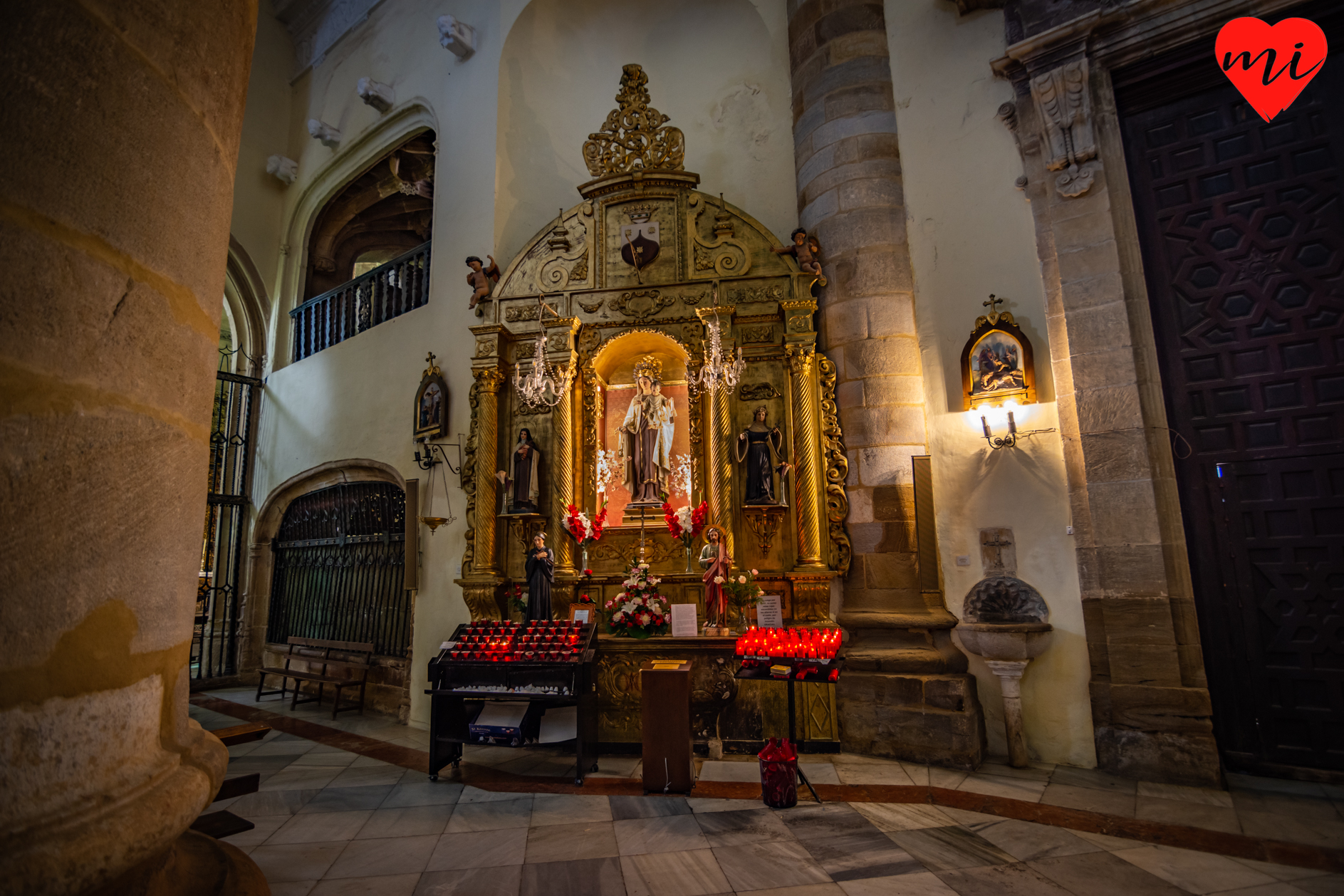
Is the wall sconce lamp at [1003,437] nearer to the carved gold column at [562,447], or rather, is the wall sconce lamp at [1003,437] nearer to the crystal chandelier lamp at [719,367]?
the crystal chandelier lamp at [719,367]

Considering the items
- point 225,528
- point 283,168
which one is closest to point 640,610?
point 225,528

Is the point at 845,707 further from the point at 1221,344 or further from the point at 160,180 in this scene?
the point at 160,180

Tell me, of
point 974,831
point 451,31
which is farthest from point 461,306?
point 974,831

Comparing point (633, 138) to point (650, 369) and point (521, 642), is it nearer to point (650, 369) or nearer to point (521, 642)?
point (650, 369)

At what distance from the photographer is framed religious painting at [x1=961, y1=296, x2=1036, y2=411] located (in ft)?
19.0

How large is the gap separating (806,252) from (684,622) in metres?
3.67

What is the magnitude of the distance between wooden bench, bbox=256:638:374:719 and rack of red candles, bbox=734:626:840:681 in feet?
17.4

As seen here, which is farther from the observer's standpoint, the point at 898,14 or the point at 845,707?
the point at 898,14

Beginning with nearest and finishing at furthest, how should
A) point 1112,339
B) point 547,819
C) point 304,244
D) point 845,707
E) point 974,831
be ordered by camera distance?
point 974,831
point 547,819
point 1112,339
point 845,707
point 304,244

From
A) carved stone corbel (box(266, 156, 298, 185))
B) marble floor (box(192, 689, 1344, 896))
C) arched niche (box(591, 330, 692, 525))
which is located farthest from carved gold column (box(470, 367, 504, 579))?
carved stone corbel (box(266, 156, 298, 185))

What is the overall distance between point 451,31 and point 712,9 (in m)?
3.21

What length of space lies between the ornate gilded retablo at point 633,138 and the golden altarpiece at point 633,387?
17mm

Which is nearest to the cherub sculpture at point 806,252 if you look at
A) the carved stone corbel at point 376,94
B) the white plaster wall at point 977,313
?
the white plaster wall at point 977,313

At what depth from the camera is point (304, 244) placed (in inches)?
450
